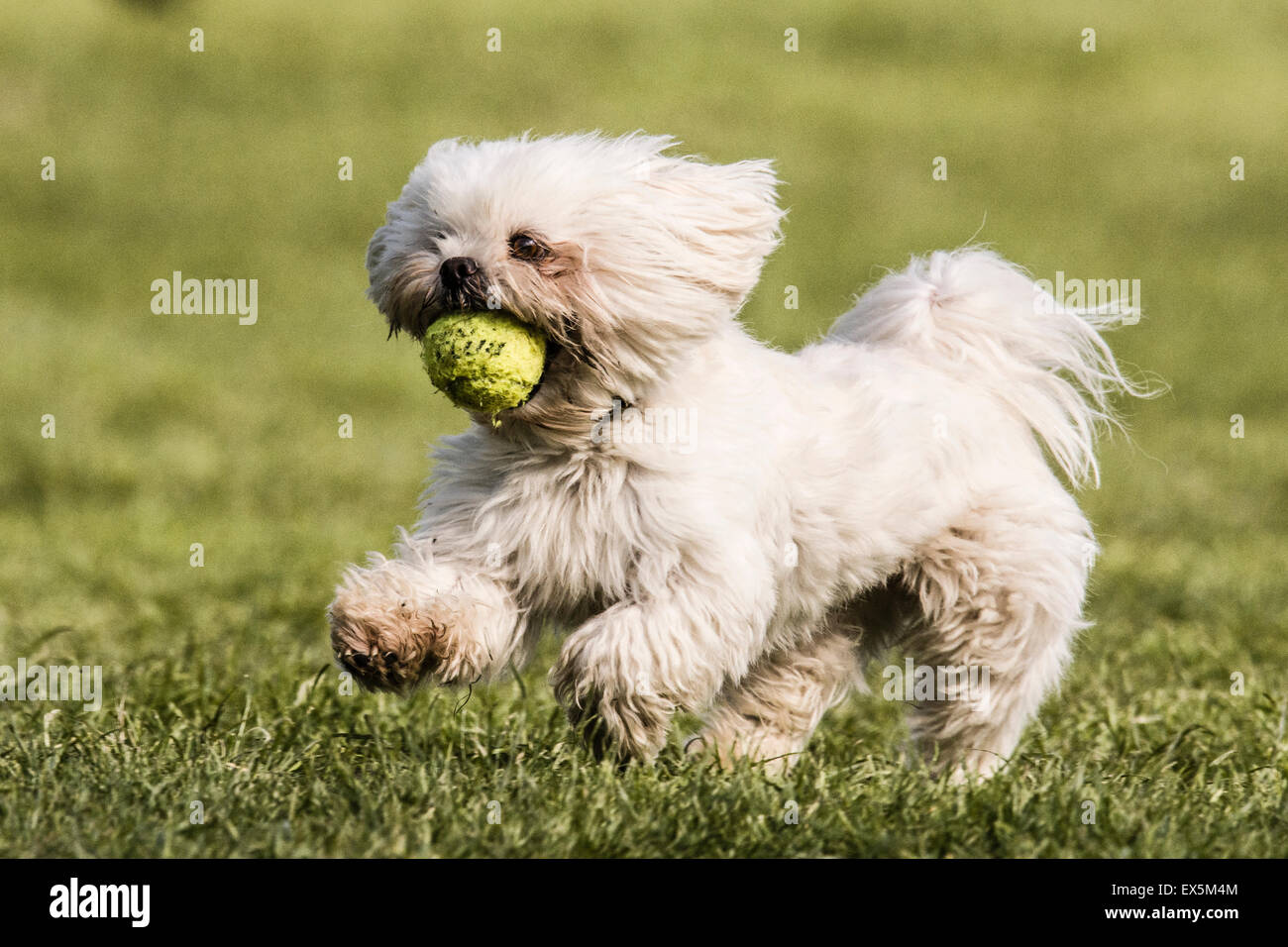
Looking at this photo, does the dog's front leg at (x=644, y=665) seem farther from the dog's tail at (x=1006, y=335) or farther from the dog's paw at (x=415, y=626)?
the dog's tail at (x=1006, y=335)

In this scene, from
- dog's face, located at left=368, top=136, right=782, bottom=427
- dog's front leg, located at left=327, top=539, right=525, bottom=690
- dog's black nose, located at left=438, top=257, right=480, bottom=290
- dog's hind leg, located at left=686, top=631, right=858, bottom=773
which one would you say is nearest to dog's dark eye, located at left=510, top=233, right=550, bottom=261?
dog's face, located at left=368, top=136, right=782, bottom=427

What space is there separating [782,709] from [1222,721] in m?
1.51

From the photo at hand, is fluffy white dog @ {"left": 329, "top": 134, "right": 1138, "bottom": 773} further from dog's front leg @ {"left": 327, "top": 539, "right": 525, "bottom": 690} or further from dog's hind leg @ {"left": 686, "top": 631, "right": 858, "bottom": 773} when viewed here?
dog's hind leg @ {"left": 686, "top": 631, "right": 858, "bottom": 773}

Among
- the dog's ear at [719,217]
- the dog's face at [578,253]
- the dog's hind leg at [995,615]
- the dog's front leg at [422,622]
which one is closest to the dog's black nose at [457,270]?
the dog's face at [578,253]

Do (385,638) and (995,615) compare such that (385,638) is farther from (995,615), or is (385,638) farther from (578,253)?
(995,615)

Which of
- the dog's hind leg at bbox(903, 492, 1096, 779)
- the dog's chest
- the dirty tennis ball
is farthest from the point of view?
the dog's hind leg at bbox(903, 492, 1096, 779)

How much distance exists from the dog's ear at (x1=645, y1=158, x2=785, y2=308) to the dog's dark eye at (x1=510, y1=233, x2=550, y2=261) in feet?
1.16

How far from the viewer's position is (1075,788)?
411cm

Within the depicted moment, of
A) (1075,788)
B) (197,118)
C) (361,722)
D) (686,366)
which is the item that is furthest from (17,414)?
(197,118)

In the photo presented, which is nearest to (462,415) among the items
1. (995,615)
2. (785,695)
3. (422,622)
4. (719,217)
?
(785,695)

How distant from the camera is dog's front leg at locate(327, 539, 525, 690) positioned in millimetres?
4230

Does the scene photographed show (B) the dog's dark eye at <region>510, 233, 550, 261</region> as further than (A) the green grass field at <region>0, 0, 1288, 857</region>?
Yes

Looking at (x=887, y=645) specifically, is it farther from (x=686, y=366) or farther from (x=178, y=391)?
(x=178, y=391)

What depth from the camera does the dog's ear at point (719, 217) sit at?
177 inches
